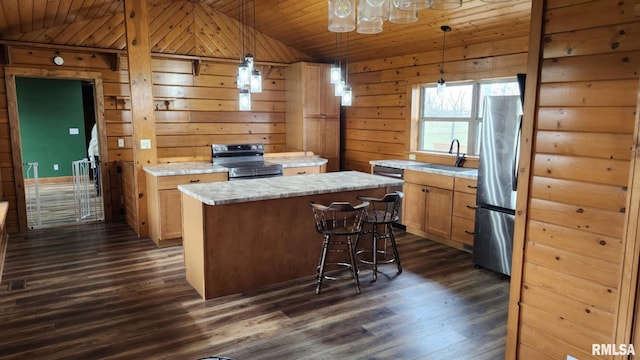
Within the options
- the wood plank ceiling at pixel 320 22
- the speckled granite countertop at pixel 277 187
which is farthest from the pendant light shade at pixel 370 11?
the wood plank ceiling at pixel 320 22

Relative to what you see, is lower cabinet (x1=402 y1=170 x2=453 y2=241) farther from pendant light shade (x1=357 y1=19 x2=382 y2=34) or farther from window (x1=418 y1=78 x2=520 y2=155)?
pendant light shade (x1=357 y1=19 x2=382 y2=34)

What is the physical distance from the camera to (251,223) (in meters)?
3.48

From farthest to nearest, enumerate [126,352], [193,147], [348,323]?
[193,147] < [348,323] < [126,352]

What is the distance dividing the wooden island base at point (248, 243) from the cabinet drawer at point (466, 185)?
4.68 ft

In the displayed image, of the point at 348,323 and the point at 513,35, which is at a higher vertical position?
the point at 513,35

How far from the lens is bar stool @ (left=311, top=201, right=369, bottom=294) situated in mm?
3326

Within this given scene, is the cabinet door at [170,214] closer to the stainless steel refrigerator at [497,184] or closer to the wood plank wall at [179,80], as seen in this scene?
the wood plank wall at [179,80]

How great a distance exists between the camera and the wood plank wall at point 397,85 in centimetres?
457

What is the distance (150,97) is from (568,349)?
4.57m

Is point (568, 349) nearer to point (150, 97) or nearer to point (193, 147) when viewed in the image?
point (150, 97)

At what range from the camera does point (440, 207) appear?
484 cm

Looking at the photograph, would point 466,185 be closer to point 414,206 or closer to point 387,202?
point 414,206

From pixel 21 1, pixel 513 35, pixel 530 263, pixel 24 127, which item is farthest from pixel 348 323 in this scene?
pixel 24 127

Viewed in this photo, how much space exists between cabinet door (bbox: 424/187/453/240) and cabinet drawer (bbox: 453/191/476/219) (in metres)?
0.07
